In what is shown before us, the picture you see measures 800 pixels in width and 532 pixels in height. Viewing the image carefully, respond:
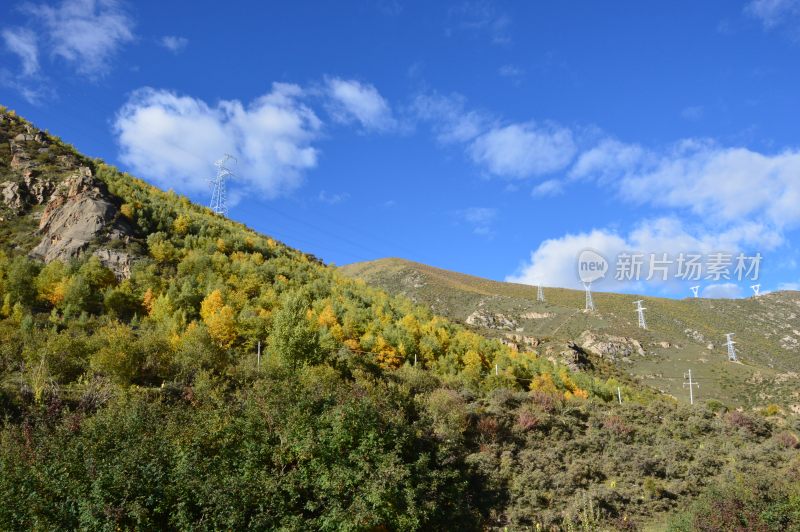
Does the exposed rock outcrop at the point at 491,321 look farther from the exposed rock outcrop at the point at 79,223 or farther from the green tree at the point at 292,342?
the exposed rock outcrop at the point at 79,223

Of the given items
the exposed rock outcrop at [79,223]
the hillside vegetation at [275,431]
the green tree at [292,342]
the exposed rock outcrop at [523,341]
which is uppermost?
the exposed rock outcrop at [79,223]

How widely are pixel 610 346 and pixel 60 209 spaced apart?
269ft

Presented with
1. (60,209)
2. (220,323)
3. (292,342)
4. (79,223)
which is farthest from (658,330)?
(60,209)

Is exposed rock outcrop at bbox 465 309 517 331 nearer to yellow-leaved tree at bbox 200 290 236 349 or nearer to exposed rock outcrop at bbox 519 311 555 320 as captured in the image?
exposed rock outcrop at bbox 519 311 555 320

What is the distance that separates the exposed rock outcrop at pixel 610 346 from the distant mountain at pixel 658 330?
173 millimetres

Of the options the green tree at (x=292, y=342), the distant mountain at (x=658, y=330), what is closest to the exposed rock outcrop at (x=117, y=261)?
the green tree at (x=292, y=342)

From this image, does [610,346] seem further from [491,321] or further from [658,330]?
[658,330]

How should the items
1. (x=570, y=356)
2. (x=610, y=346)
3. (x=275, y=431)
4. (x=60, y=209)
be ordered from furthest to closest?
(x=610, y=346)
(x=570, y=356)
(x=60, y=209)
(x=275, y=431)

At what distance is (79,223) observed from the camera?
4747cm

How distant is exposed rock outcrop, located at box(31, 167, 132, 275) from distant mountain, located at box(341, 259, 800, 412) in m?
56.2

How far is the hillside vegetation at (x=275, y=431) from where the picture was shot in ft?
47.9

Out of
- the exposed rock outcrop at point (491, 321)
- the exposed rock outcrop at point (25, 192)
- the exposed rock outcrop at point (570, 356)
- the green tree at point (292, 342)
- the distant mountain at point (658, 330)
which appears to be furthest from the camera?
the exposed rock outcrop at point (491, 321)

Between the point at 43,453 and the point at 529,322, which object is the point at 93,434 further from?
the point at 529,322

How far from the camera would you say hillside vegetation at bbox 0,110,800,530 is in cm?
1459
